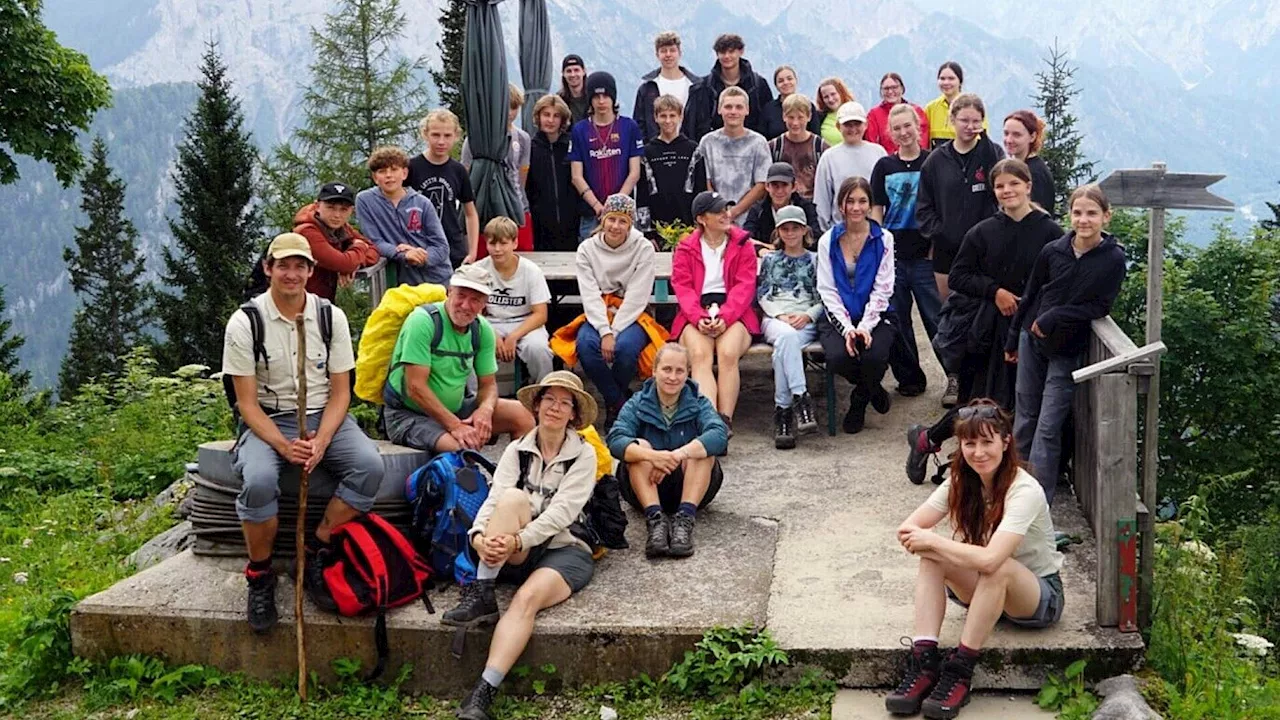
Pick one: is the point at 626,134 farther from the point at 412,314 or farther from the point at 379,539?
the point at 379,539

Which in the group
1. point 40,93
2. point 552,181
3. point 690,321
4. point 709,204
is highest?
point 40,93

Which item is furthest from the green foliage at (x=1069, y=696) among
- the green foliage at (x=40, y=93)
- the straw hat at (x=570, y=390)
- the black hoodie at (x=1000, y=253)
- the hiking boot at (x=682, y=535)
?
the green foliage at (x=40, y=93)

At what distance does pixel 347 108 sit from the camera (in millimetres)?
42531

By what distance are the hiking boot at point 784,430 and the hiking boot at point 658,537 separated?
6.23 ft

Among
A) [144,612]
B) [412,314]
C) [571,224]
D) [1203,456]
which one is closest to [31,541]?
[144,612]

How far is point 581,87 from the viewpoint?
11242 mm

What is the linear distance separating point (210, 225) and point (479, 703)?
4398 cm

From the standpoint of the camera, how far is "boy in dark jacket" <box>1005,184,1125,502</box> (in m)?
6.62

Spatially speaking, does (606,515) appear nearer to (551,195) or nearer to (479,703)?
(479,703)

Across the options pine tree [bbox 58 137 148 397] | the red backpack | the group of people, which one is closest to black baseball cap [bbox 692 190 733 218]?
the group of people

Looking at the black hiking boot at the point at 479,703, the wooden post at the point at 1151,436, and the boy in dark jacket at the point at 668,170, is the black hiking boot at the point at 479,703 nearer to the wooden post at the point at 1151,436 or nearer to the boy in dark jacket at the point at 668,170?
the wooden post at the point at 1151,436

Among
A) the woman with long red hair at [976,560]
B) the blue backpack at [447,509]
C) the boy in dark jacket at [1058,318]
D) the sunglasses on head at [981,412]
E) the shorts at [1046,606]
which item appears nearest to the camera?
the woman with long red hair at [976,560]

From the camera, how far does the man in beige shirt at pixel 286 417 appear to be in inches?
233

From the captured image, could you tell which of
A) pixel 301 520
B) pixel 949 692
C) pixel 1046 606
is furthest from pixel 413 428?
pixel 1046 606
